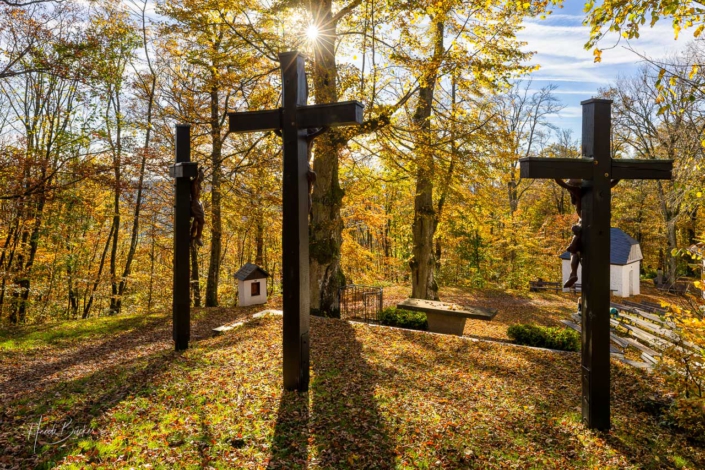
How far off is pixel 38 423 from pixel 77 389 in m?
1.01

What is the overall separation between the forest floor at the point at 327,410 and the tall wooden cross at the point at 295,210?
0.43 meters

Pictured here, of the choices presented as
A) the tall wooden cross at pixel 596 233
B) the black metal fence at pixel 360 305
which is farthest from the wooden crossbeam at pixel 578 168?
the black metal fence at pixel 360 305

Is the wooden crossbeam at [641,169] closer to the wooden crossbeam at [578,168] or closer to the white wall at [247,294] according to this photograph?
the wooden crossbeam at [578,168]

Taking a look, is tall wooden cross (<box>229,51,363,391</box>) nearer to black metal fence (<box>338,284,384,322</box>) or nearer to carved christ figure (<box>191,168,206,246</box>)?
carved christ figure (<box>191,168,206,246</box>)

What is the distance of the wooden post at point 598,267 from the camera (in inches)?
161

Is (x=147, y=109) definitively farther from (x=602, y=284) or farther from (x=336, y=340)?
(x=602, y=284)

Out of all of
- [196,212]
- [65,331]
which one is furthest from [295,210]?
[65,331]

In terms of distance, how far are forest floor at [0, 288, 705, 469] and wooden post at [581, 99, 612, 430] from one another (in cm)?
37

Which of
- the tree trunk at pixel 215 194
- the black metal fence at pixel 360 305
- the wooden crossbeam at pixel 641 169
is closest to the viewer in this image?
the wooden crossbeam at pixel 641 169

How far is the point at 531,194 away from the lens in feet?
98.8

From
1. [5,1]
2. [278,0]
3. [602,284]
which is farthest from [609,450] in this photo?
[5,1]

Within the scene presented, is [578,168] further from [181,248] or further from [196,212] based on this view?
[181,248]

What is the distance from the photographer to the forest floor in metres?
3.41
